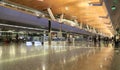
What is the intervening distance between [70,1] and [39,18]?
6.09 metres

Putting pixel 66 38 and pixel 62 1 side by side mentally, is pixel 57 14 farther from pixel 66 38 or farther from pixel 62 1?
pixel 66 38

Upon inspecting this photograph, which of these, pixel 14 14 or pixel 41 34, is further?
pixel 41 34

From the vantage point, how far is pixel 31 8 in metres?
25.8

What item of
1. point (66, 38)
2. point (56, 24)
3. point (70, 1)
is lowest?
point (66, 38)

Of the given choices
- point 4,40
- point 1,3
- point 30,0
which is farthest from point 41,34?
point 1,3

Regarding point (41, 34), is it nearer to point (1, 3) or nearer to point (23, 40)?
point (23, 40)

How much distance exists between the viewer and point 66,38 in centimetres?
4478

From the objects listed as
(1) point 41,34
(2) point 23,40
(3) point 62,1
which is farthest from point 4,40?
(3) point 62,1

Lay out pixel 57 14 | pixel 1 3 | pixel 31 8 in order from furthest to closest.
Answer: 1. pixel 57 14
2. pixel 31 8
3. pixel 1 3

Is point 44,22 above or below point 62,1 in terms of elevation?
below

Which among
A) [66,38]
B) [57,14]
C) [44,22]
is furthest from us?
[66,38]

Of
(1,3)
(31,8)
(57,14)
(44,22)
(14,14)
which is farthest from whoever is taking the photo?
(57,14)

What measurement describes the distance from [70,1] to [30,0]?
4.15 m

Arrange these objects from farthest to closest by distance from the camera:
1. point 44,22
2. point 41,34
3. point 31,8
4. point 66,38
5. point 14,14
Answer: point 66,38 → point 41,34 → point 44,22 → point 31,8 → point 14,14
